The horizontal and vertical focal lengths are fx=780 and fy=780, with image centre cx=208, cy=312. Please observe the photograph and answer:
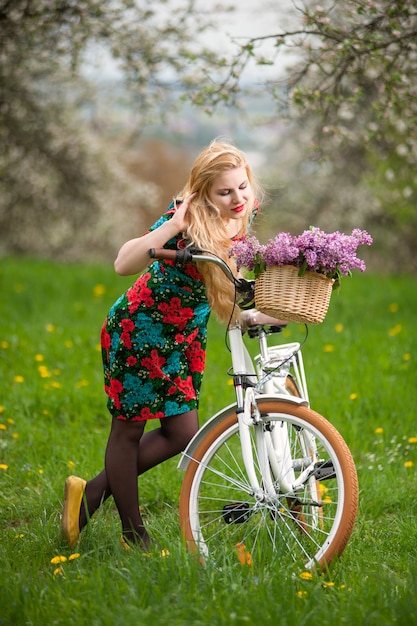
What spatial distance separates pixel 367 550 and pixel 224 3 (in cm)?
683

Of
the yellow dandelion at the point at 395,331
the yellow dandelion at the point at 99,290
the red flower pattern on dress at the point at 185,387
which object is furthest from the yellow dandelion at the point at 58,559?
the yellow dandelion at the point at 99,290

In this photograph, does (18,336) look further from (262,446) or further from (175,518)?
(262,446)

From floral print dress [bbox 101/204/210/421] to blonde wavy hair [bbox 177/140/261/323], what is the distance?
0.11 meters

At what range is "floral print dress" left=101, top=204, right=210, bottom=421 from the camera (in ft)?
10.0

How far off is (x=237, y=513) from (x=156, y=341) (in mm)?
746

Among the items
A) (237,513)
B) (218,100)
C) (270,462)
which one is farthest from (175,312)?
(218,100)

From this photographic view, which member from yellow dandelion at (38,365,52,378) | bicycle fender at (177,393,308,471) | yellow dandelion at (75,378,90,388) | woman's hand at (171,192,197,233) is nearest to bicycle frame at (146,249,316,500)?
bicycle fender at (177,393,308,471)

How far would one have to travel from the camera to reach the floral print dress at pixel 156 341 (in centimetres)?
306

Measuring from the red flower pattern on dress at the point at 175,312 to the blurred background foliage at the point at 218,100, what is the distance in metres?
0.60

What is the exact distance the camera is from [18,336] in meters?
7.10

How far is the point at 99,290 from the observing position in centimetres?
957

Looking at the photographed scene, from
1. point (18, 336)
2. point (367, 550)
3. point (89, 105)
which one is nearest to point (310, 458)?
point (367, 550)

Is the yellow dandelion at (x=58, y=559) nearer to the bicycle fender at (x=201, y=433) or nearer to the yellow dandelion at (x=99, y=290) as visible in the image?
the bicycle fender at (x=201, y=433)

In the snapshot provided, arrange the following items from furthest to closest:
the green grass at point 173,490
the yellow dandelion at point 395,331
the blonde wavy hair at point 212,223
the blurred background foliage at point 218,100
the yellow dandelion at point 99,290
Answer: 1. the yellow dandelion at point 99,290
2. the yellow dandelion at point 395,331
3. the blurred background foliage at point 218,100
4. the blonde wavy hair at point 212,223
5. the green grass at point 173,490
